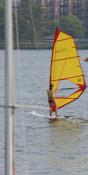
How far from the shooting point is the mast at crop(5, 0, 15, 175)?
28.7 ft

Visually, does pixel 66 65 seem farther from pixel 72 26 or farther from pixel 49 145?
pixel 72 26

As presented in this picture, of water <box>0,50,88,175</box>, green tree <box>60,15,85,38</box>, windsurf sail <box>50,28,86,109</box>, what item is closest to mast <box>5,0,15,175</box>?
water <box>0,50,88,175</box>

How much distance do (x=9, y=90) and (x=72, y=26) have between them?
137 m

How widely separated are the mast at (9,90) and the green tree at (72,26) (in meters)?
133

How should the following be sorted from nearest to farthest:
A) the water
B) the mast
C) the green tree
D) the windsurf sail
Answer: the mast → the water → the windsurf sail → the green tree

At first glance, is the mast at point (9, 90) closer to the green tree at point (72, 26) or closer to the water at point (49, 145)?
the water at point (49, 145)

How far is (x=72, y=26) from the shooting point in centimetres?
14538

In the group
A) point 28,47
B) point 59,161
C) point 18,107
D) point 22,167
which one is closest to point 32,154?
point 59,161

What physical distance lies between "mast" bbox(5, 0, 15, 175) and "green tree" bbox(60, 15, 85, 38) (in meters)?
133

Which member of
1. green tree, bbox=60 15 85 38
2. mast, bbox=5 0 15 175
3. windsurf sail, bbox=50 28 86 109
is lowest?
green tree, bbox=60 15 85 38

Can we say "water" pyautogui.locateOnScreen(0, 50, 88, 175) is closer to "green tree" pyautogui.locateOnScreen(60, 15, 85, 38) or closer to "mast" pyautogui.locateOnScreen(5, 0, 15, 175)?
"mast" pyautogui.locateOnScreen(5, 0, 15, 175)

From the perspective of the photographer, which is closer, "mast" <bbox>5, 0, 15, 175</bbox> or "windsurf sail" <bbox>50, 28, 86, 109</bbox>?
"mast" <bbox>5, 0, 15, 175</bbox>

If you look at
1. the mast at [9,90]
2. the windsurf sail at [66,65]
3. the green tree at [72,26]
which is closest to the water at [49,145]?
the windsurf sail at [66,65]

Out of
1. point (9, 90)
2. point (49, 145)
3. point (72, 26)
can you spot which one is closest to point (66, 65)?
point (49, 145)
